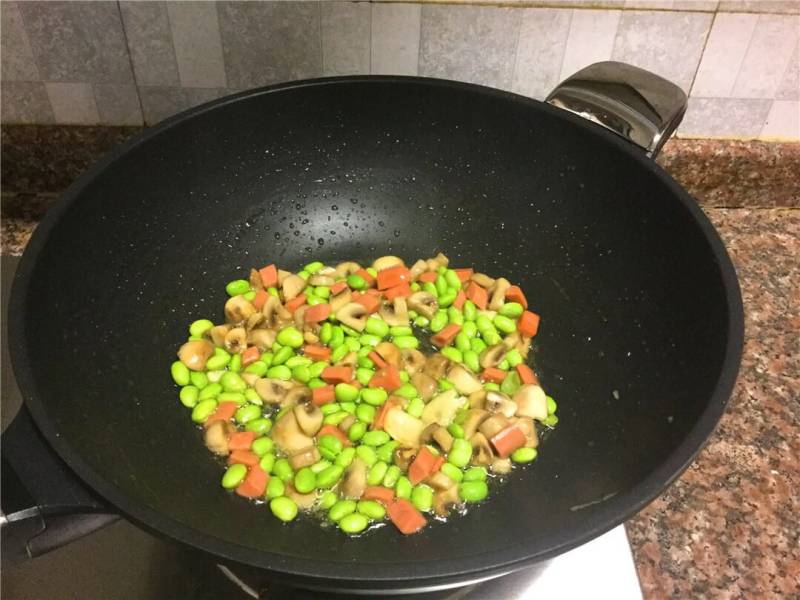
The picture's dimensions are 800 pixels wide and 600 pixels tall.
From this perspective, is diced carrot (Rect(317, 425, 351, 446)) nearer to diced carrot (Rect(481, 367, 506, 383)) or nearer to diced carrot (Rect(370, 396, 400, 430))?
diced carrot (Rect(370, 396, 400, 430))

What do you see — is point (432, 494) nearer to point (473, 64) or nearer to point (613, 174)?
point (613, 174)

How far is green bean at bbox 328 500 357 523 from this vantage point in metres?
0.79

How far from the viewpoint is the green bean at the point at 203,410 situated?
0.89 metres

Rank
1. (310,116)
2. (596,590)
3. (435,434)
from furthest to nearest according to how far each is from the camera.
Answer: (310,116)
(435,434)
(596,590)

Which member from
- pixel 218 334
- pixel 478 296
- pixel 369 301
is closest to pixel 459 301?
pixel 478 296

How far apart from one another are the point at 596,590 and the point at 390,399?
0.33 metres

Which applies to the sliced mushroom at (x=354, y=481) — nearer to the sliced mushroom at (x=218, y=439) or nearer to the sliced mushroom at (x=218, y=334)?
the sliced mushroom at (x=218, y=439)

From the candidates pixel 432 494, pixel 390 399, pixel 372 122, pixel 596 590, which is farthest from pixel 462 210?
pixel 596 590

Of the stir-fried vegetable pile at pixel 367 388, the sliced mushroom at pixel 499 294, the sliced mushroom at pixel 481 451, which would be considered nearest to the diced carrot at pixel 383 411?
the stir-fried vegetable pile at pixel 367 388

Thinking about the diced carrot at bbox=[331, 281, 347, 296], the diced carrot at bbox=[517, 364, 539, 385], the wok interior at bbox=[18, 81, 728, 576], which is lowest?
the diced carrot at bbox=[517, 364, 539, 385]

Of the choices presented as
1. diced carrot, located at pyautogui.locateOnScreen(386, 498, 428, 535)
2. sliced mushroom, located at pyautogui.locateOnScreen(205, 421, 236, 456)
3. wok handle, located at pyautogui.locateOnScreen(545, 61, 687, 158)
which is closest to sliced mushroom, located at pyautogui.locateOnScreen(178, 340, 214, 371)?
sliced mushroom, located at pyautogui.locateOnScreen(205, 421, 236, 456)

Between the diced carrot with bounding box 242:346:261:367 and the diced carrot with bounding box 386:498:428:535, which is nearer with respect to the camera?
the diced carrot with bounding box 386:498:428:535

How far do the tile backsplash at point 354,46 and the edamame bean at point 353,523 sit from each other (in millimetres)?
617

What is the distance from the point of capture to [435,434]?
35.2 inches
